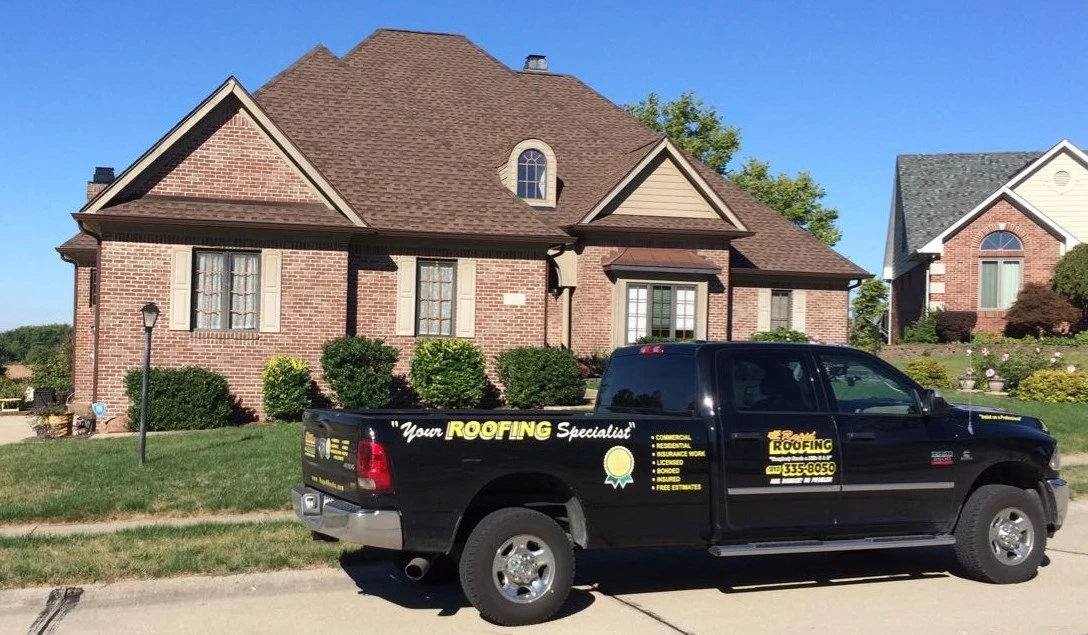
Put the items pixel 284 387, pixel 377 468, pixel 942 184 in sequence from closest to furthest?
pixel 377 468 < pixel 284 387 < pixel 942 184

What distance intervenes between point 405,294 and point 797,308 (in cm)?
1034

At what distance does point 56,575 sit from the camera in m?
7.94

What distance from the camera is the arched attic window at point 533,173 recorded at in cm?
2316

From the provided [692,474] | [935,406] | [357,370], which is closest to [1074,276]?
[357,370]

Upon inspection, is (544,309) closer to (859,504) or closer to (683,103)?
(859,504)

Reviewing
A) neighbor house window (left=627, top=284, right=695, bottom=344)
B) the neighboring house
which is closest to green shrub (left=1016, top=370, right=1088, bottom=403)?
the neighboring house

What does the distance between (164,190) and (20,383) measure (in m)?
24.4

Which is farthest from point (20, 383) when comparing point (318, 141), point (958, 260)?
point (958, 260)

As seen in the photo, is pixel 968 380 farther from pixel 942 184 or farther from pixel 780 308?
pixel 942 184

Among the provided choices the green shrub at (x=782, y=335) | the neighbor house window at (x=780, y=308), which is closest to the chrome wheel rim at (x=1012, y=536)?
the green shrub at (x=782, y=335)

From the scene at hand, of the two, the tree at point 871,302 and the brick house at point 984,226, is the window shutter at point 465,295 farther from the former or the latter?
the tree at point 871,302

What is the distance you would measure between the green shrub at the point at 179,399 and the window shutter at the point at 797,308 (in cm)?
1382

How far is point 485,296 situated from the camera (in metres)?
20.8

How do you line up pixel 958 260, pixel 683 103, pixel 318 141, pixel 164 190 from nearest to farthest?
pixel 164 190 → pixel 318 141 → pixel 958 260 → pixel 683 103
